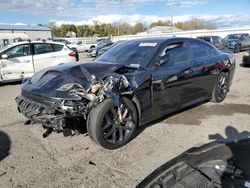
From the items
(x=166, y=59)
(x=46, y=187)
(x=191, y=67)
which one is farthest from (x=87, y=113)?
(x=191, y=67)

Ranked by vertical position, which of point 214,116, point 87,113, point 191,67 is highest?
point 191,67

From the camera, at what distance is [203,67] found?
5.90 m

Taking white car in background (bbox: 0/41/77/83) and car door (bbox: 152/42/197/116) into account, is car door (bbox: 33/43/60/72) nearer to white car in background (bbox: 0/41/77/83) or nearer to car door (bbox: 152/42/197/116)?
white car in background (bbox: 0/41/77/83)

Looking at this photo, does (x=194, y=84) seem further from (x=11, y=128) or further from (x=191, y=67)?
(x=11, y=128)

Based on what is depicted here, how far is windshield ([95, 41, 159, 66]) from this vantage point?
4.89 m

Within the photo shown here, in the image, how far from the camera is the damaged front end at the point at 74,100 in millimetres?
3936

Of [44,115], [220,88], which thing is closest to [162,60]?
[44,115]

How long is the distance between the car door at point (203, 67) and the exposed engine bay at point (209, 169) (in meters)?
3.32

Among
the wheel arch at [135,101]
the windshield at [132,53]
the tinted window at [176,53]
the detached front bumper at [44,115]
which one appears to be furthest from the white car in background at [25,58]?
the wheel arch at [135,101]

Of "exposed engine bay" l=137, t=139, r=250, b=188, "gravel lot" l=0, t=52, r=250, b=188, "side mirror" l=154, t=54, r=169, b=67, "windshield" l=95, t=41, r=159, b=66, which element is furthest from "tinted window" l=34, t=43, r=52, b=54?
"exposed engine bay" l=137, t=139, r=250, b=188

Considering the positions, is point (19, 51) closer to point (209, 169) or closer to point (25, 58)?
point (25, 58)

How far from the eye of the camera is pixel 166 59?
494 cm

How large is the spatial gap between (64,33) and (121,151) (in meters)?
88.8

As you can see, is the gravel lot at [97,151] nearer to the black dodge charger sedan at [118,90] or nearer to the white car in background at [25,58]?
the black dodge charger sedan at [118,90]
